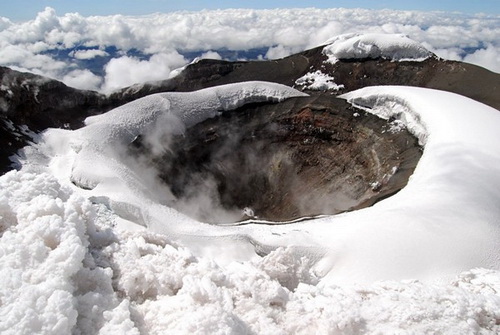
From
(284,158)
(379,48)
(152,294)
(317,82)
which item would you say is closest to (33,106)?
(284,158)

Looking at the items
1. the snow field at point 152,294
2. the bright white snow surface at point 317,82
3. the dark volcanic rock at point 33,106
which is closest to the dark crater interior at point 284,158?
the dark volcanic rock at point 33,106

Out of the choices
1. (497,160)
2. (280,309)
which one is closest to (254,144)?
(497,160)

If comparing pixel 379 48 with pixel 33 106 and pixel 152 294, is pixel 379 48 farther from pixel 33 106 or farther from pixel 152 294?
pixel 152 294

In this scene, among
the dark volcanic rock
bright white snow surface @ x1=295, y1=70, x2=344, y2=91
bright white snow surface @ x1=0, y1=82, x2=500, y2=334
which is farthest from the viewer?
bright white snow surface @ x1=295, y1=70, x2=344, y2=91

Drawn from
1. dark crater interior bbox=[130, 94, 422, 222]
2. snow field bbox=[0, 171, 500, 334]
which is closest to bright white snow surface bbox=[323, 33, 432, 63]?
dark crater interior bbox=[130, 94, 422, 222]

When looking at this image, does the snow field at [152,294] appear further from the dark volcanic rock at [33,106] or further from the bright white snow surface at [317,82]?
the bright white snow surface at [317,82]

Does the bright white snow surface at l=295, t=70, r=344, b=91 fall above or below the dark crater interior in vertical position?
above

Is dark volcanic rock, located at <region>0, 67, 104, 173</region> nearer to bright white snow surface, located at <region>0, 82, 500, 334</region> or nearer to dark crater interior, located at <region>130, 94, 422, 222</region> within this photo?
dark crater interior, located at <region>130, 94, 422, 222</region>
